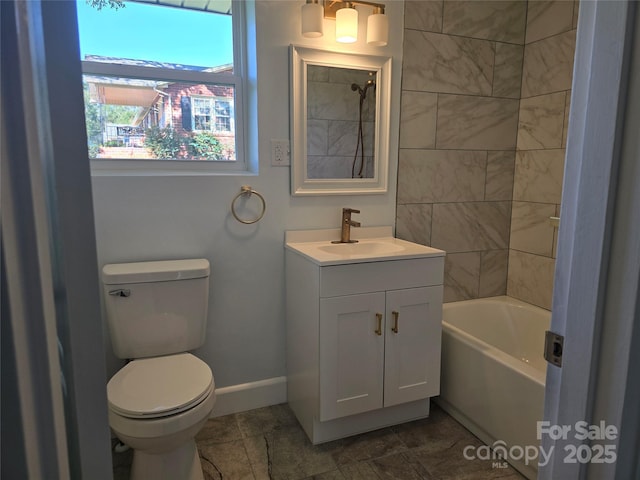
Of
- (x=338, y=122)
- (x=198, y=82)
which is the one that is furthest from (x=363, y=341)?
(x=198, y=82)

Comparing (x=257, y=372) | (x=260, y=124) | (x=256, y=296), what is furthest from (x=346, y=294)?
(x=260, y=124)

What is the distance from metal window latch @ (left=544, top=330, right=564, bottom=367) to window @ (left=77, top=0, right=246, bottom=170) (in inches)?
70.7

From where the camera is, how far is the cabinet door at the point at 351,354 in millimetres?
1865

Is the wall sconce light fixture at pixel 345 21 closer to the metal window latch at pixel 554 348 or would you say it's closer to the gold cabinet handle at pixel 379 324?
the gold cabinet handle at pixel 379 324

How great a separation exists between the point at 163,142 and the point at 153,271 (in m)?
0.67

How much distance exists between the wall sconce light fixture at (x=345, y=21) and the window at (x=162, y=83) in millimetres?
395

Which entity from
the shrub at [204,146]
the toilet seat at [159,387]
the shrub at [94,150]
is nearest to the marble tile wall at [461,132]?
the shrub at [204,146]

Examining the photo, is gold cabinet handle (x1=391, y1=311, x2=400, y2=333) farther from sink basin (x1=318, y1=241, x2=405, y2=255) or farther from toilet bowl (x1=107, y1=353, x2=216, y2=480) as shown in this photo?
toilet bowl (x1=107, y1=353, x2=216, y2=480)

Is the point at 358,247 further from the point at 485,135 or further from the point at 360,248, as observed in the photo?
the point at 485,135

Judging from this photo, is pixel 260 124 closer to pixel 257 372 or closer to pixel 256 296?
pixel 256 296

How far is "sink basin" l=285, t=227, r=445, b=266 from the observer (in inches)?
75.4

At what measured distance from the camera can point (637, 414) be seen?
650 millimetres

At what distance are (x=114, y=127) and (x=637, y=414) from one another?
2.11 metres

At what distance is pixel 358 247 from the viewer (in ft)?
7.36
